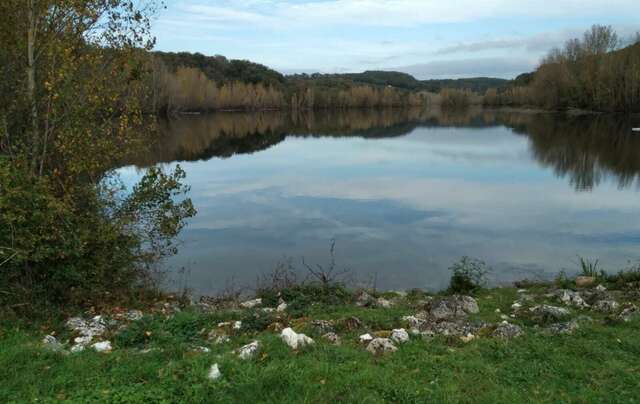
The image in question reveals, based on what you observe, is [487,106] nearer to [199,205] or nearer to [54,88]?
[199,205]

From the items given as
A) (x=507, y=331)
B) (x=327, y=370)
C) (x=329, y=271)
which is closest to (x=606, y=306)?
(x=507, y=331)

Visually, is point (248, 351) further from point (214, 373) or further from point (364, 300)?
point (364, 300)

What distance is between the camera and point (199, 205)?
23.7 metres

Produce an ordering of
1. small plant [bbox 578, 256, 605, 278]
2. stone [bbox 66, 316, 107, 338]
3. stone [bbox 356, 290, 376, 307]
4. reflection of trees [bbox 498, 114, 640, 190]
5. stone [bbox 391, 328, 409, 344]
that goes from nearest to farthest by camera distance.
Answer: stone [bbox 391, 328, 409, 344]
stone [bbox 66, 316, 107, 338]
stone [bbox 356, 290, 376, 307]
small plant [bbox 578, 256, 605, 278]
reflection of trees [bbox 498, 114, 640, 190]

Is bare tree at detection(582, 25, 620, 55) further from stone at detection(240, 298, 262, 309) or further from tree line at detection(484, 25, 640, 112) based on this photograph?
stone at detection(240, 298, 262, 309)

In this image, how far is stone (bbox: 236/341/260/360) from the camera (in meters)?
6.43

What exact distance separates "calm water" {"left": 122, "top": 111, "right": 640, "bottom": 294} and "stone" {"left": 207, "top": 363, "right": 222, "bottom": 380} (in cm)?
744

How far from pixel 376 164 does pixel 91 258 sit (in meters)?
29.2

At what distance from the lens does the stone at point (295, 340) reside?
22.6 feet

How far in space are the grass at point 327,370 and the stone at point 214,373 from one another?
75mm

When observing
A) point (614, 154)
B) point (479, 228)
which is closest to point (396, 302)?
point (479, 228)

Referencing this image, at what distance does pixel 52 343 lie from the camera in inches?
282

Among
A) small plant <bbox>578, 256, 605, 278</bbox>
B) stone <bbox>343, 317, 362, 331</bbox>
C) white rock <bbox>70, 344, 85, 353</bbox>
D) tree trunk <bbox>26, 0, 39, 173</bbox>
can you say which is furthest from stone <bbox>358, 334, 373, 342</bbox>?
small plant <bbox>578, 256, 605, 278</bbox>

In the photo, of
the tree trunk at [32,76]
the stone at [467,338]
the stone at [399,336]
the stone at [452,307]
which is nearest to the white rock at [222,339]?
the stone at [399,336]
